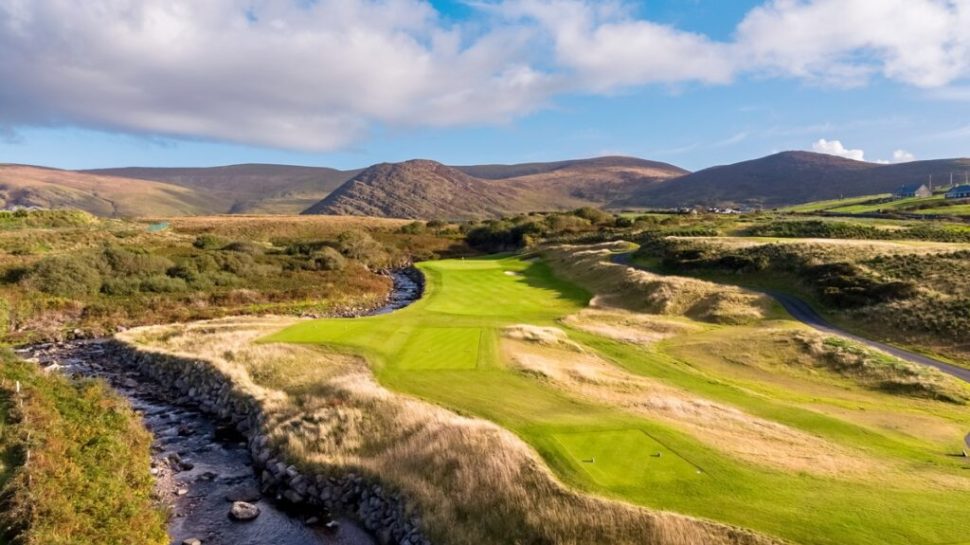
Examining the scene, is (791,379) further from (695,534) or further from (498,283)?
(498,283)

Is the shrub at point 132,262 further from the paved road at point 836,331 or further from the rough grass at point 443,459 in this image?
the paved road at point 836,331

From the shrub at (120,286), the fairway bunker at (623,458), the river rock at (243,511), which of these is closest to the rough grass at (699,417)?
the fairway bunker at (623,458)

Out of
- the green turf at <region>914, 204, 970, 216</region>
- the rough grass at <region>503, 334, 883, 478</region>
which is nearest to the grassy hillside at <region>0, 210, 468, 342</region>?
the rough grass at <region>503, 334, 883, 478</region>

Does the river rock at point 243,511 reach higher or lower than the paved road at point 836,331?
lower

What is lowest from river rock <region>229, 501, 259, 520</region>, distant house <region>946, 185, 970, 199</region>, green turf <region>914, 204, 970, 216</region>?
river rock <region>229, 501, 259, 520</region>

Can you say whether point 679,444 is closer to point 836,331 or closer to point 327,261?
point 836,331

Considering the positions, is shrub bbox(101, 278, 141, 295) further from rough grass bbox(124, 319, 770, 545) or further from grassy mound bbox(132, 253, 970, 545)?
rough grass bbox(124, 319, 770, 545)

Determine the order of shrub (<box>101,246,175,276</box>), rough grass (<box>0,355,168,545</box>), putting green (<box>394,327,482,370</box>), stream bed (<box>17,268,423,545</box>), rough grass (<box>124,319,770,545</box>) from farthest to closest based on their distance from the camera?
1. shrub (<box>101,246,175,276</box>)
2. putting green (<box>394,327,482,370</box>)
3. stream bed (<box>17,268,423,545</box>)
4. rough grass (<box>0,355,168,545</box>)
5. rough grass (<box>124,319,770,545</box>)
